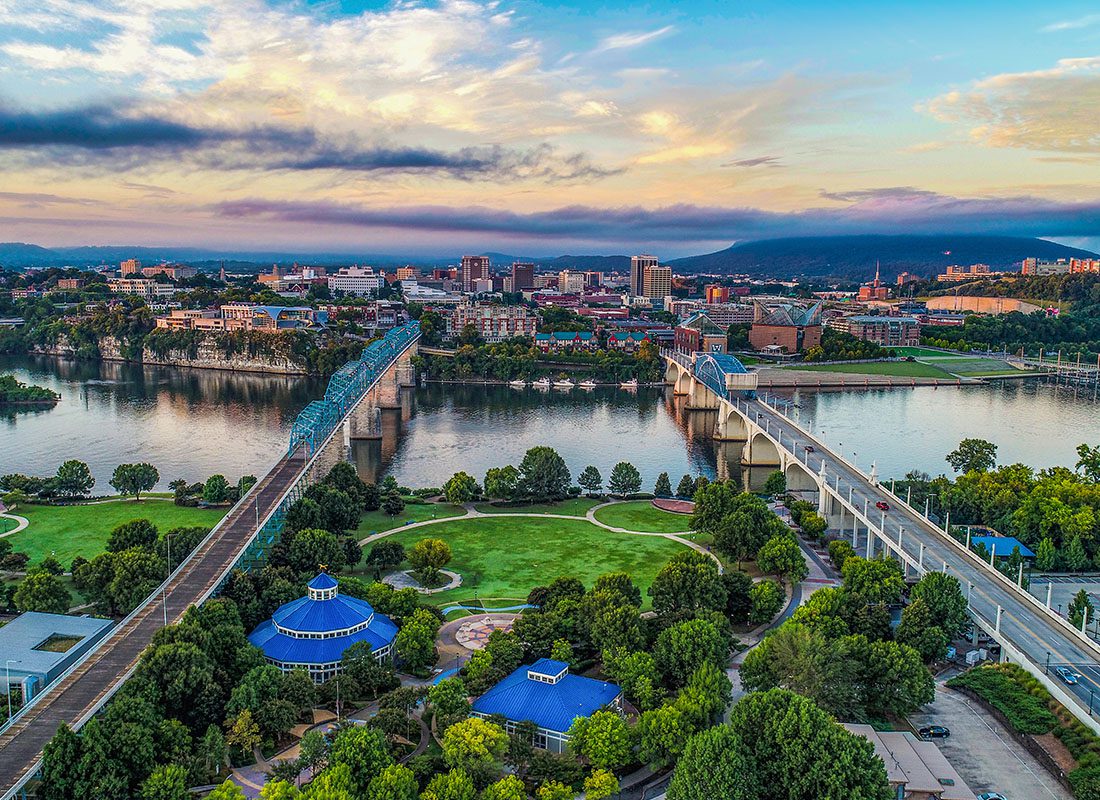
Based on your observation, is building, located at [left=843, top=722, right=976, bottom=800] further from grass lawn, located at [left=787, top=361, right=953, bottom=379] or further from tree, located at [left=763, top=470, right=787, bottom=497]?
grass lawn, located at [left=787, top=361, right=953, bottom=379]

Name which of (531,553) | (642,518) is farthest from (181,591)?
(642,518)

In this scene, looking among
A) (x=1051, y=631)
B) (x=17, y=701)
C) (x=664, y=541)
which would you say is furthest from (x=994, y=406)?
(x=17, y=701)

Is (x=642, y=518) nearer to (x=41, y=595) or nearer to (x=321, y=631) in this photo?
(x=321, y=631)

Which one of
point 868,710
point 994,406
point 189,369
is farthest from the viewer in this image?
point 189,369

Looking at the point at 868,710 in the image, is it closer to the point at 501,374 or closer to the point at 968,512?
the point at 968,512

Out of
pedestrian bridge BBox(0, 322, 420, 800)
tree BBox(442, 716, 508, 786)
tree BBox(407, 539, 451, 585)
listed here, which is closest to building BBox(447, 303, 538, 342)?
pedestrian bridge BBox(0, 322, 420, 800)

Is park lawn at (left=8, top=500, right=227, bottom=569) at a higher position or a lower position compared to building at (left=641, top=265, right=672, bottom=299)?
lower

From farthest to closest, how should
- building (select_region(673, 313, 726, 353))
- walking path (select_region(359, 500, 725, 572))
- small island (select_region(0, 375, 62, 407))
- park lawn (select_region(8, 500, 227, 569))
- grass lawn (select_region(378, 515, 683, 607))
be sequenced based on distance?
building (select_region(673, 313, 726, 353))
small island (select_region(0, 375, 62, 407))
walking path (select_region(359, 500, 725, 572))
park lawn (select_region(8, 500, 227, 569))
grass lawn (select_region(378, 515, 683, 607))
